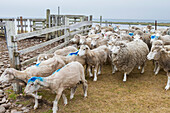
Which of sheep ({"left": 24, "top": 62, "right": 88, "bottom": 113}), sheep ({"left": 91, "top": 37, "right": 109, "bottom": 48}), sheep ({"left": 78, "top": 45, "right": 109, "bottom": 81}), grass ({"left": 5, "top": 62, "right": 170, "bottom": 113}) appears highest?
sheep ({"left": 91, "top": 37, "right": 109, "bottom": 48})

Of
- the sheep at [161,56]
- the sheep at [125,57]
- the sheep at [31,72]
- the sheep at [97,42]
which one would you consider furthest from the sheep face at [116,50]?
the sheep at [31,72]

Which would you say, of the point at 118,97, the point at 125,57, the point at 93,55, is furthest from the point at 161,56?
the point at 93,55

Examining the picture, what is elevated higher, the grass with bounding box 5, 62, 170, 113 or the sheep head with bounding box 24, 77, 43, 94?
the sheep head with bounding box 24, 77, 43, 94

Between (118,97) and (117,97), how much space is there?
0.11 ft

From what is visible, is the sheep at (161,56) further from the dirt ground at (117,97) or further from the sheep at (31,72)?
the sheep at (31,72)

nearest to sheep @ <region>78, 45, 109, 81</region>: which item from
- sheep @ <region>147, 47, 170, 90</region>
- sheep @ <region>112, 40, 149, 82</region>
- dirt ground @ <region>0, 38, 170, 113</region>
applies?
sheep @ <region>112, 40, 149, 82</region>

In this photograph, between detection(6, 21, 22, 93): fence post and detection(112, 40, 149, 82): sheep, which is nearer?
detection(6, 21, 22, 93): fence post

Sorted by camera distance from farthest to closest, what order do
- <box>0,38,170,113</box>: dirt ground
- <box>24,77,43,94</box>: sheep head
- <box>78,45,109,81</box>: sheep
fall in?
<box>78,45,109,81</box>: sheep → <box>0,38,170,113</box>: dirt ground → <box>24,77,43,94</box>: sheep head

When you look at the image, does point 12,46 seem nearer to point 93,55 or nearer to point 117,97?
point 93,55

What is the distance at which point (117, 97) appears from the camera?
16.8 feet

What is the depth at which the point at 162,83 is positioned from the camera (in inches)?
242

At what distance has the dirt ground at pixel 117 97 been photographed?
444 cm

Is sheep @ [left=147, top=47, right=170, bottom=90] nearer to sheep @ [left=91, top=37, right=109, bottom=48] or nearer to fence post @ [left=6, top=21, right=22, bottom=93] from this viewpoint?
sheep @ [left=91, top=37, right=109, bottom=48]

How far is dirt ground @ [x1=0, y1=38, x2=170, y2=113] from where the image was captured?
444 centimetres
